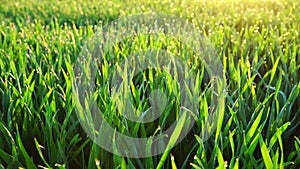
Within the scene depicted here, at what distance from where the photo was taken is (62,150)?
2.91 feet

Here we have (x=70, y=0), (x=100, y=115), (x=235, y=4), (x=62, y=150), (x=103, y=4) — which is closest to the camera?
(x=62, y=150)

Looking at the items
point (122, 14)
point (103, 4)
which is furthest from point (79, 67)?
point (103, 4)

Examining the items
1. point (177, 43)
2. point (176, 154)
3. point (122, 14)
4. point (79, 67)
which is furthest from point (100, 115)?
point (122, 14)

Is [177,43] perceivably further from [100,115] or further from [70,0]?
[70,0]

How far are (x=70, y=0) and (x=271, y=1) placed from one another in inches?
82.5

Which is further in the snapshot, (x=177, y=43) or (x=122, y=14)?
(x=122, y=14)

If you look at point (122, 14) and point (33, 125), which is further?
point (122, 14)

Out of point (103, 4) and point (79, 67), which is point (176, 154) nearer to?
point (79, 67)

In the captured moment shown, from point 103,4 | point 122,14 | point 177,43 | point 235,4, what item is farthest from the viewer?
point 103,4

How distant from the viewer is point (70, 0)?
4375 mm

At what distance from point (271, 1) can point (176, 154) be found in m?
2.74

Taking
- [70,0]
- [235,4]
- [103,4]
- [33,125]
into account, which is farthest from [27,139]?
[70,0]

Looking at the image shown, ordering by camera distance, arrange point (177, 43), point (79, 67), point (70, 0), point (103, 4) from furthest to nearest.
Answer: point (70, 0), point (103, 4), point (177, 43), point (79, 67)

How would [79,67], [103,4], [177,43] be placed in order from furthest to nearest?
[103,4] → [177,43] → [79,67]
